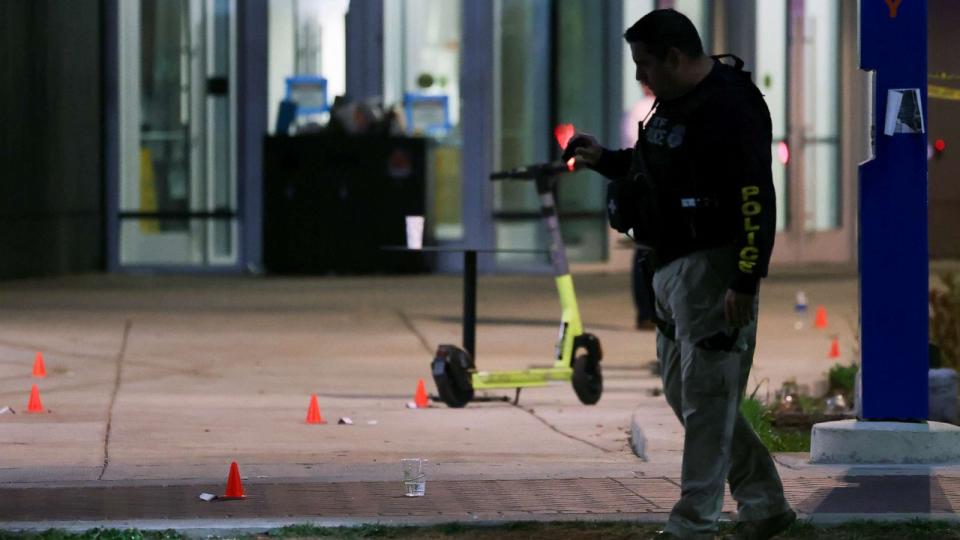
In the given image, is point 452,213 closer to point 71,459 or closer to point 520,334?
point 520,334

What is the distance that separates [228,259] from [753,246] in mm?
16082

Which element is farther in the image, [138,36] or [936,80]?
[138,36]

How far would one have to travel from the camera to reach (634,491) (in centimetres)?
740

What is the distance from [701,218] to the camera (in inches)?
234

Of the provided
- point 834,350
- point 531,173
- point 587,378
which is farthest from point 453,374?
point 834,350

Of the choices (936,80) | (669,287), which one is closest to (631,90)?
(936,80)

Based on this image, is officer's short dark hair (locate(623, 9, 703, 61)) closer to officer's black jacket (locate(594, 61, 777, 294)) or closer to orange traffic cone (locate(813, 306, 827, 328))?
officer's black jacket (locate(594, 61, 777, 294))

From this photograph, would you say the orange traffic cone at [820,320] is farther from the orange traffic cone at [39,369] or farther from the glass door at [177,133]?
the glass door at [177,133]

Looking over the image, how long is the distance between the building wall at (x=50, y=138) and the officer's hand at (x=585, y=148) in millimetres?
13569

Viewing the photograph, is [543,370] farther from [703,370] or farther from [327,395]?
[703,370]

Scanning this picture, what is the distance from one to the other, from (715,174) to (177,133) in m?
16.1

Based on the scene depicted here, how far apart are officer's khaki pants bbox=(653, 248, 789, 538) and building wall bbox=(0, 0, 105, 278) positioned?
1394cm

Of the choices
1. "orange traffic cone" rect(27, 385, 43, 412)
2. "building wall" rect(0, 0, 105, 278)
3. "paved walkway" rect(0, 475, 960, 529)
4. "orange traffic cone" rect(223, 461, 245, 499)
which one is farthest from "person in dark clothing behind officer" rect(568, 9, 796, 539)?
"building wall" rect(0, 0, 105, 278)

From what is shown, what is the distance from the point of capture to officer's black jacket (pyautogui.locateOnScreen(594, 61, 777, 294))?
5.86 m
